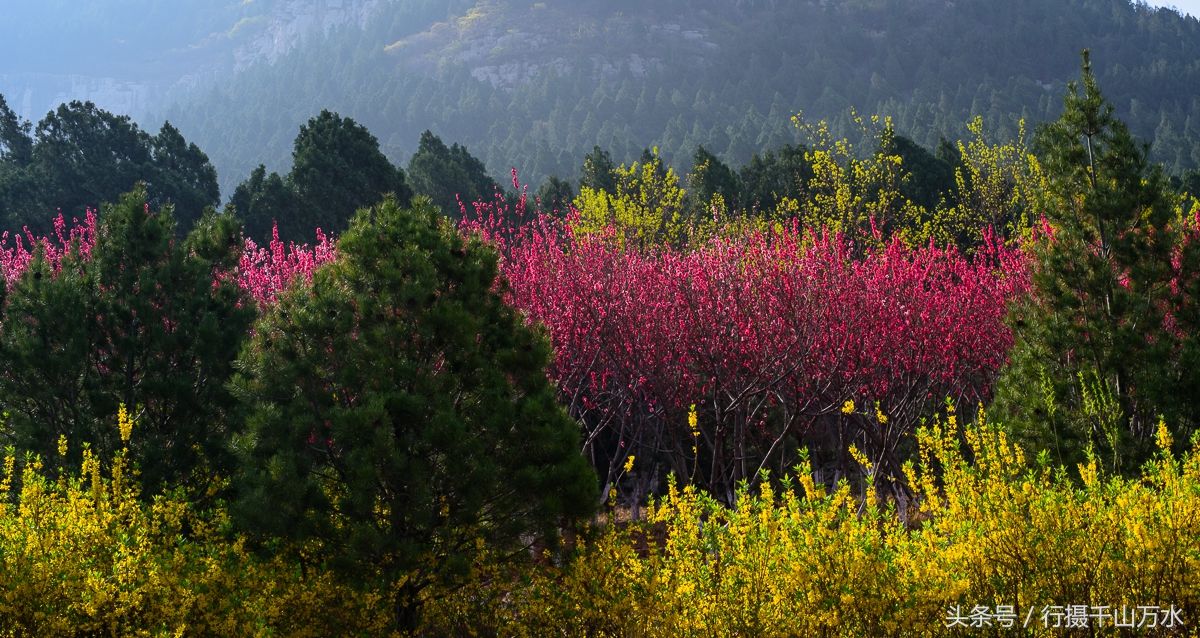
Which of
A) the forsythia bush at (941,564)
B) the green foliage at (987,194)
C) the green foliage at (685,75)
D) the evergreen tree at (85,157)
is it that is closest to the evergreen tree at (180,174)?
the evergreen tree at (85,157)

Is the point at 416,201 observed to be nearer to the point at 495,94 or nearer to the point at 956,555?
the point at 956,555

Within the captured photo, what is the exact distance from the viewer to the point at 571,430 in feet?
18.5

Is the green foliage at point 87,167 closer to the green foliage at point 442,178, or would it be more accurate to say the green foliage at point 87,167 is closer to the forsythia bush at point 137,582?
the green foliage at point 442,178

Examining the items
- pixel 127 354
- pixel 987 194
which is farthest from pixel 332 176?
pixel 127 354

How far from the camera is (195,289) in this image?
23.4 ft

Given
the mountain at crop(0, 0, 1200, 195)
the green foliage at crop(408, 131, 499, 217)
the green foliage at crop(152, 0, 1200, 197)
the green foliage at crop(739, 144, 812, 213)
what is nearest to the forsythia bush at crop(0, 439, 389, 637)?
the green foliage at crop(408, 131, 499, 217)

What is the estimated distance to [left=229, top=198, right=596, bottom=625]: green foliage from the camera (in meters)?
5.36

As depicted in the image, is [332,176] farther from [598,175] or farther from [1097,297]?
[1097,297]

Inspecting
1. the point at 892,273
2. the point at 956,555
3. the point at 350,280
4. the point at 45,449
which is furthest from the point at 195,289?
the point at 892,273

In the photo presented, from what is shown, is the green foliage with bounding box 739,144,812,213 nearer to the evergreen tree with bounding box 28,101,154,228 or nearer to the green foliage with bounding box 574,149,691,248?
the green foliage with bounding box 574,149,691,248

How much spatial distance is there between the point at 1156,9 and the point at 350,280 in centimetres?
16309

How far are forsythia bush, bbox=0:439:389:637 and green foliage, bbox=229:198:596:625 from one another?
0.96 ft

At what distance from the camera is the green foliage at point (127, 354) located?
672 centimetres

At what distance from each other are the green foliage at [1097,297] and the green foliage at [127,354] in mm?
5498
